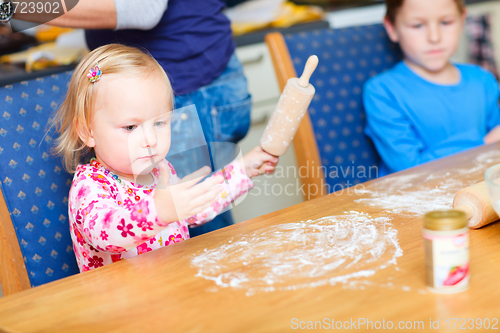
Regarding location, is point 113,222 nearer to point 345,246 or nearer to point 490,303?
point 345,246

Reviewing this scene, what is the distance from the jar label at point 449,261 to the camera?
0.58 meters

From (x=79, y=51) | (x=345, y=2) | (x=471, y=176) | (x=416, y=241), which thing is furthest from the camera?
(x=345, y=2)

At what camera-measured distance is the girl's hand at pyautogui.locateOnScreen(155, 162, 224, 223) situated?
27.8 inches

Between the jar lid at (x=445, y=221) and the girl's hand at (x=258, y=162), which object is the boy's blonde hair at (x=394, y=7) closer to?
the girl's hand at (x=258, y=162)

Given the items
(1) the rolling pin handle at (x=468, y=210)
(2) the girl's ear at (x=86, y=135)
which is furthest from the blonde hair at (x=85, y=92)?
(1) the rolling pin handle at (x=468, y=210)

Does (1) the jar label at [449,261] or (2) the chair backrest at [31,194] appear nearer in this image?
(1) the jar label at [449,261]

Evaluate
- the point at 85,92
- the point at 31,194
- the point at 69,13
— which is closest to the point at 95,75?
the point at 85,92

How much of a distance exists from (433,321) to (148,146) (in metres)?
0.56

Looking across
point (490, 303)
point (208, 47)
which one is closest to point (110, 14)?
point (208, 47)

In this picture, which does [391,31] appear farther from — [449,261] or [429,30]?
[449,261]

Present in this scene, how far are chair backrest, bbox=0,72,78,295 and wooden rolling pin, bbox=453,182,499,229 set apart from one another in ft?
2.72

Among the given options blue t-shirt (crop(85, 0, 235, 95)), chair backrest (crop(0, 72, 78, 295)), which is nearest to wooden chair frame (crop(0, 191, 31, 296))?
chair backrest (crop(0, 72, 78, 295))

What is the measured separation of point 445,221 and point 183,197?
356mm

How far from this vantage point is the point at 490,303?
1.81 ft
